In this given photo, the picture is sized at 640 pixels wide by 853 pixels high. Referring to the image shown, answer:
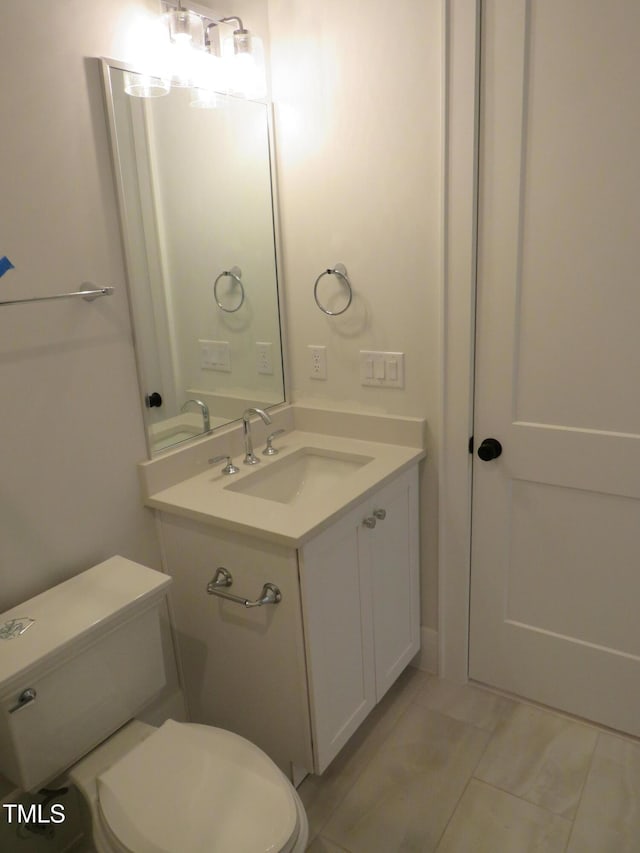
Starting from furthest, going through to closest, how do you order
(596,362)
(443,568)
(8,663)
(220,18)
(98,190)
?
(443,568), (220,18), (596,362), (98,190), (8,663)

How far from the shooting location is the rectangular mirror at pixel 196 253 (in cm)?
170

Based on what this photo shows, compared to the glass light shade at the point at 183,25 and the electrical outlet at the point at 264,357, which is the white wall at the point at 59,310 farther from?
the electrical outlet at the point at 264,357

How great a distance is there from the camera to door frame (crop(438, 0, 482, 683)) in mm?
1677

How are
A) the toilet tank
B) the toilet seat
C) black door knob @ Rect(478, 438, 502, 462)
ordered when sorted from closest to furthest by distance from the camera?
the toilet seat
the toilet tank
black door knob @ Rect(478, 438, 502, 462)

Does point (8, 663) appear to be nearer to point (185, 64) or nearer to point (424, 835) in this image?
point (424, 835)

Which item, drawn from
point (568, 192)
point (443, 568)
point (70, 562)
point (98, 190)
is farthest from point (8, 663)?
point (568, 192)

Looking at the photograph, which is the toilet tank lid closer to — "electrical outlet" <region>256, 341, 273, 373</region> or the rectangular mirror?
the rectangular mirror

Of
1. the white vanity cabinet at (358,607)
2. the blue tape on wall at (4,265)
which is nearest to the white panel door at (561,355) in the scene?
the white vanity cabinet at (358,607)

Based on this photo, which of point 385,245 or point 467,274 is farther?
point 385,245

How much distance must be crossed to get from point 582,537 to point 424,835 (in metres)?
0.94

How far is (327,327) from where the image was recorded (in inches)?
84.4

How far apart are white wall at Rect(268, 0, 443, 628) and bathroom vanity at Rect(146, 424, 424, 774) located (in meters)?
0.27

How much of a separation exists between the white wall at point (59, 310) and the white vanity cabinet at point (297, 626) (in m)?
0.31

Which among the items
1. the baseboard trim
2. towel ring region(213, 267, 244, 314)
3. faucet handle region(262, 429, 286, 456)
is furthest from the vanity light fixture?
the baseboard trim
